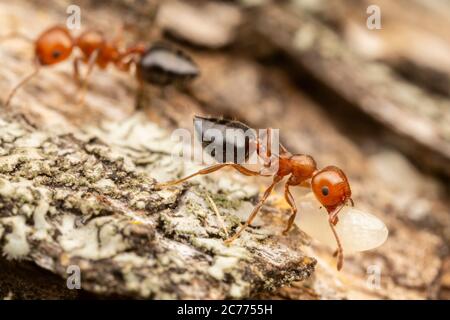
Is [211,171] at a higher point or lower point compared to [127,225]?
higher

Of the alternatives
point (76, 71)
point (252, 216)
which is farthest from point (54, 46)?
point (252, 216)

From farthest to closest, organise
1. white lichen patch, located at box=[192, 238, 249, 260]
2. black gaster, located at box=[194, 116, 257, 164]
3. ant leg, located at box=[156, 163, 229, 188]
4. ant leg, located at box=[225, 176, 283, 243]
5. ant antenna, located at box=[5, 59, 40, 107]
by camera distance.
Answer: ant antenna, located at box=[5, 59, 40, 107]
black gaster, located at box=[194, 116, 257, 164]
ant leg, located at box=[156, 163, 229, 188]
ant leg, located at box=[225, 176, 283, 243]
white lichen patch, located at box=[192, 238, 249, 260]

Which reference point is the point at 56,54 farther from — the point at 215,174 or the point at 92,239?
the point at 92,239

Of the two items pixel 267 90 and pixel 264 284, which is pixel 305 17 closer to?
pixel 267 90

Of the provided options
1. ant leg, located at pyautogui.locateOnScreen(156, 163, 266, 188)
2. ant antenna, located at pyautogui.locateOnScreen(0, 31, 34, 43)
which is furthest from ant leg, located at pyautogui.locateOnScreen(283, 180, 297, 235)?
ant antenna, located at pyautogui.locateOnScreen(0, 31, 34, 43)

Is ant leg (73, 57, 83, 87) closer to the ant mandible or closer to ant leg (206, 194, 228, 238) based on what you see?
the ant mandible

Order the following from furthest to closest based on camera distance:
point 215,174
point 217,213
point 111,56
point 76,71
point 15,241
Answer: point 111,56, point 76,71, point 215,174, point 217,213, point 15,241
